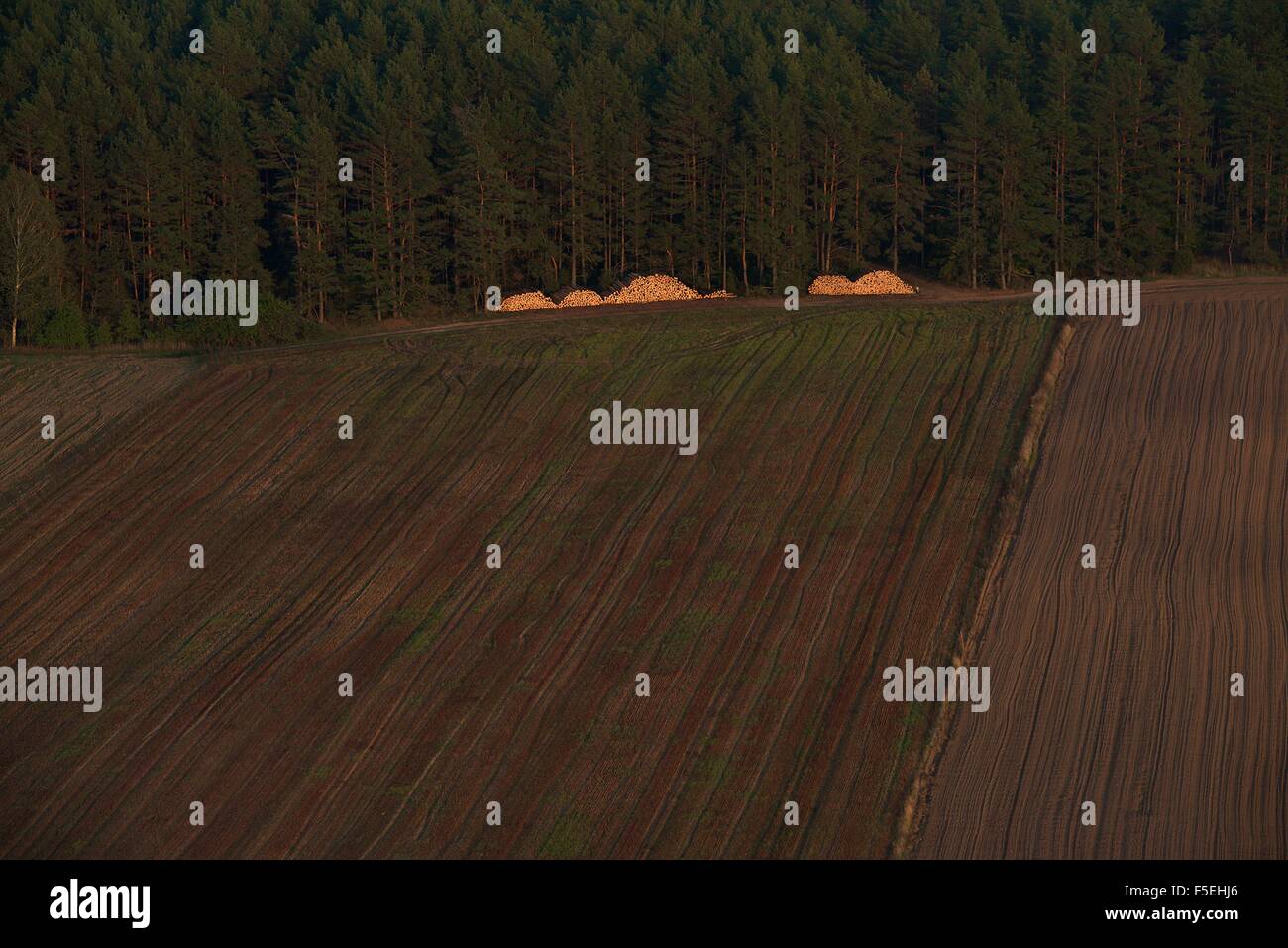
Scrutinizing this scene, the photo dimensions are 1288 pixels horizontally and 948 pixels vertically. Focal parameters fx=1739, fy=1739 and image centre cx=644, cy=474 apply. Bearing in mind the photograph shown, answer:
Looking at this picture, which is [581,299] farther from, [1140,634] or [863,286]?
[1140,634]

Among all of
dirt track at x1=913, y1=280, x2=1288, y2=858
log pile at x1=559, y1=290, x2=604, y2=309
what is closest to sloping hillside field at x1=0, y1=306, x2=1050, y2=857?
dirt track at x1=913, y1=280, x2=1288, y2=858

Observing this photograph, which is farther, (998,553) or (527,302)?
(527,302)

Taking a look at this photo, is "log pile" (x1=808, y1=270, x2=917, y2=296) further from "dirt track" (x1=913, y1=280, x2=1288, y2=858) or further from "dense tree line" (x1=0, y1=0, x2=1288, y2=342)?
"dirt track" (x1=913, y1=280, x2=1288, y2=858)

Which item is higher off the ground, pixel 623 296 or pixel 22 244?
pixel 22 244

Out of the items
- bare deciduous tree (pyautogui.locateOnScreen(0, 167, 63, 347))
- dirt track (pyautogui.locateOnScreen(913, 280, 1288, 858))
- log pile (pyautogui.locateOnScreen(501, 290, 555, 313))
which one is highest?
bare deciduous tree (pyautogui.locateOnScreen(0, 167, 63, 347))

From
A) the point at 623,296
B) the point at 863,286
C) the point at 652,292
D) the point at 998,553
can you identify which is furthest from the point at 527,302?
the point at 998,553

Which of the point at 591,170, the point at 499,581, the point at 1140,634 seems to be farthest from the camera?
the point at 591,170
